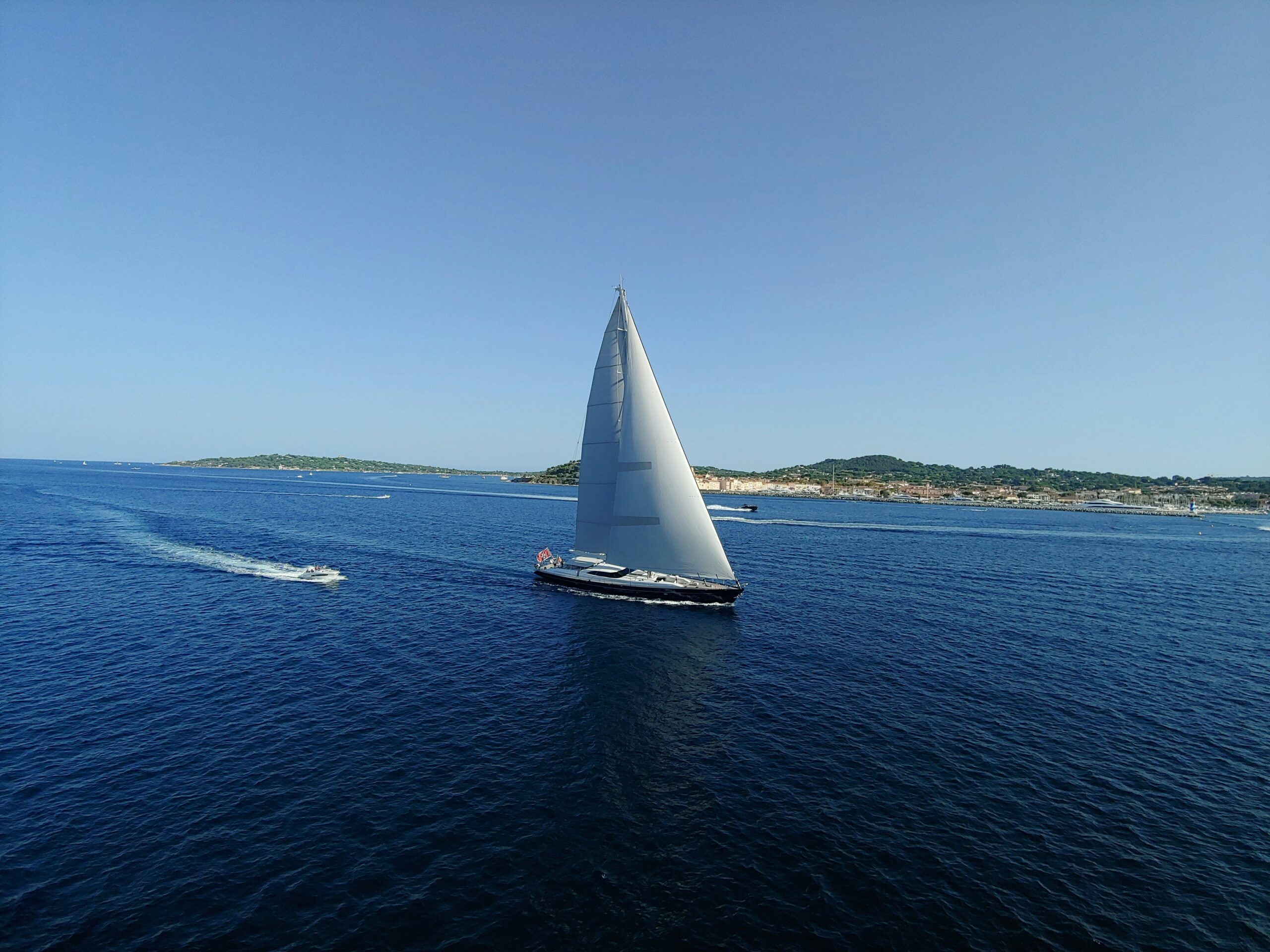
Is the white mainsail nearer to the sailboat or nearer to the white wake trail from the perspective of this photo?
the sailboat

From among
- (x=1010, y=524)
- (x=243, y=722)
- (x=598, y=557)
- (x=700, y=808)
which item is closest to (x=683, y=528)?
(x=598, y=557)

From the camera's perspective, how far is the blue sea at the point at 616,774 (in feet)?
60.8

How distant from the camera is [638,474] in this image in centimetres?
5838

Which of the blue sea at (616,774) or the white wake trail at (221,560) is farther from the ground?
the white wake trail at (221,560)

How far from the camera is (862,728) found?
3191 cm

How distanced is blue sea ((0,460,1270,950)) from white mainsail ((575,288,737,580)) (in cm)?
612

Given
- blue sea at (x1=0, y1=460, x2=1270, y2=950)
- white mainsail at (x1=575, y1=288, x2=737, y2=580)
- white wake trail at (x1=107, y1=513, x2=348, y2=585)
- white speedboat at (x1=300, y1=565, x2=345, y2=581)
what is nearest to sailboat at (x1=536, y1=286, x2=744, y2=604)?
white mainsail at (x1=575, y1=288, x2=737, y2=580)

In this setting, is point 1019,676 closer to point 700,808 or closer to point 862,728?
point 862,728

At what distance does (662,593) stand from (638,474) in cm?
1394

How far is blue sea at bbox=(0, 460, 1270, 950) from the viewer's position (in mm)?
18531

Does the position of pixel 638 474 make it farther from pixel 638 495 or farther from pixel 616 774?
pixel 616 774

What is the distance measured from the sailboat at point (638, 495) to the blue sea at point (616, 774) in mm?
3556

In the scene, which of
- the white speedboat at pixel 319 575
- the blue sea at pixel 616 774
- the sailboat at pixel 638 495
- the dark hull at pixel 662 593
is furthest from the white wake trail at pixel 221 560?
the sailboat at pixel 638 495

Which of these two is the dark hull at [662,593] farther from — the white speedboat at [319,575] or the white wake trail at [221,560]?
the white wake trail at [221,560]
